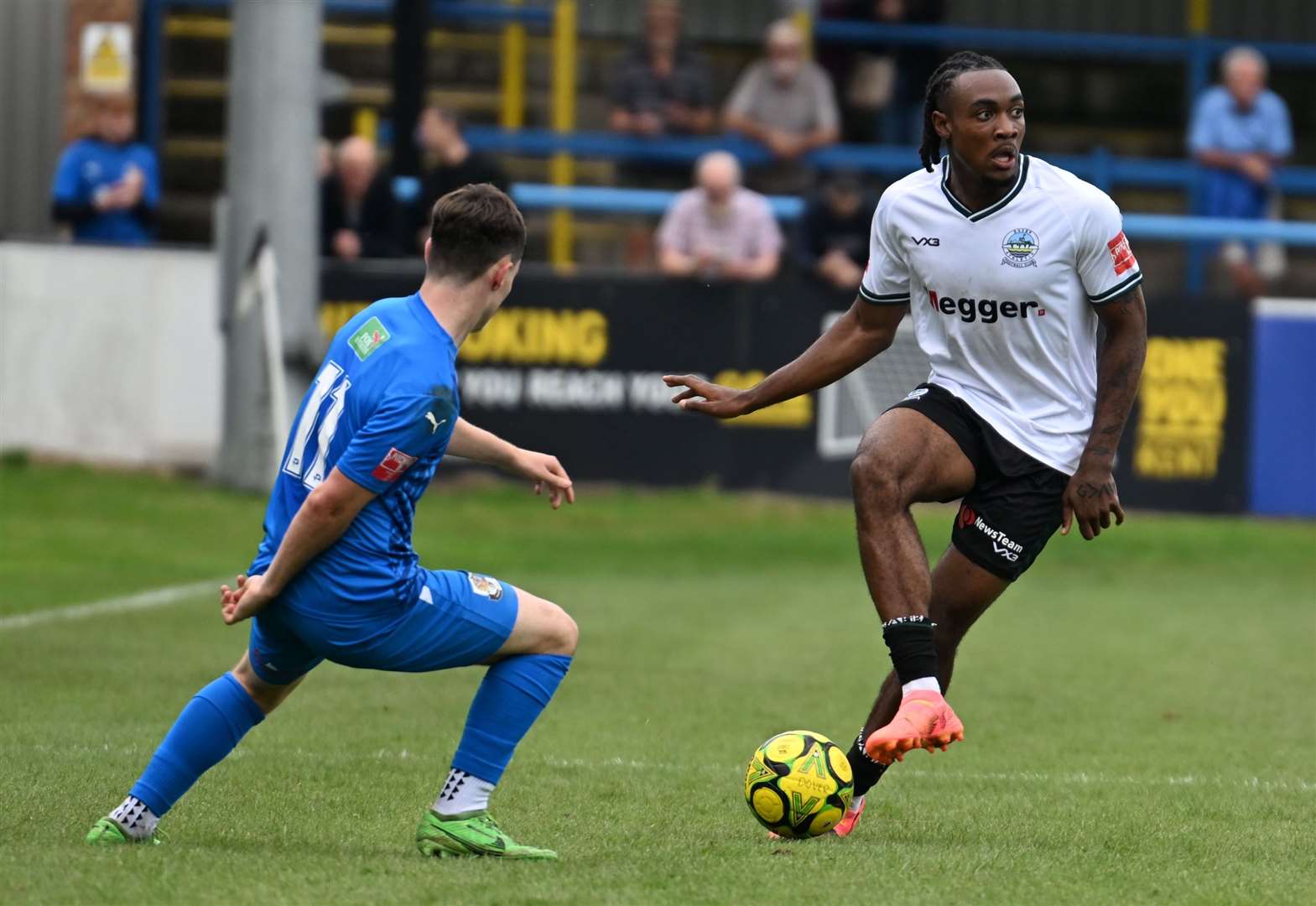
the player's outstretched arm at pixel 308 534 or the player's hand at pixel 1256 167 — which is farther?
the player's hand at pixel 1256 167

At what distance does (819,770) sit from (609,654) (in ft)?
16.2

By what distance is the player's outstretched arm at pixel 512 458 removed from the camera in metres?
5.84

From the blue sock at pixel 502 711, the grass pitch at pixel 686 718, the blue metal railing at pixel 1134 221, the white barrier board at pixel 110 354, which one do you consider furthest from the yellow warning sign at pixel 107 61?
the blue sock at pixel 502 711

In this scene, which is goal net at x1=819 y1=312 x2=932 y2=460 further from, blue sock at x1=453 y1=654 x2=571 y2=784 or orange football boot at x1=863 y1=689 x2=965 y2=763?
blue sock at x1=453 y1=654 x2=571 y2=784

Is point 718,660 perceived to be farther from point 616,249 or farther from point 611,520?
point 616,249

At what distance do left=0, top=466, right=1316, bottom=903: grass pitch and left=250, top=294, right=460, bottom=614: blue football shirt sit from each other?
0.72 metres

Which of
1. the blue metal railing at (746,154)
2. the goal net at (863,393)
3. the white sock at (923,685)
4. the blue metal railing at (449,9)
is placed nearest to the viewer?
the white sock at (923,685)

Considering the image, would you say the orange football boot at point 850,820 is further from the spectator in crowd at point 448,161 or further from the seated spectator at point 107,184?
the seated spectator at point 107,184

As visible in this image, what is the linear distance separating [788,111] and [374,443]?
1385cm

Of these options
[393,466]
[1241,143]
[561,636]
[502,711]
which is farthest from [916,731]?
[1241,143]

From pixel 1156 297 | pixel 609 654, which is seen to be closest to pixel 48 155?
pixel 1156 297

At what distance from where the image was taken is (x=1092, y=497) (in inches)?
252

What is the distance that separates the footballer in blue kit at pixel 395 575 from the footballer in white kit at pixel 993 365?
1.16 meters

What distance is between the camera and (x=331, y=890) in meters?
5.13
